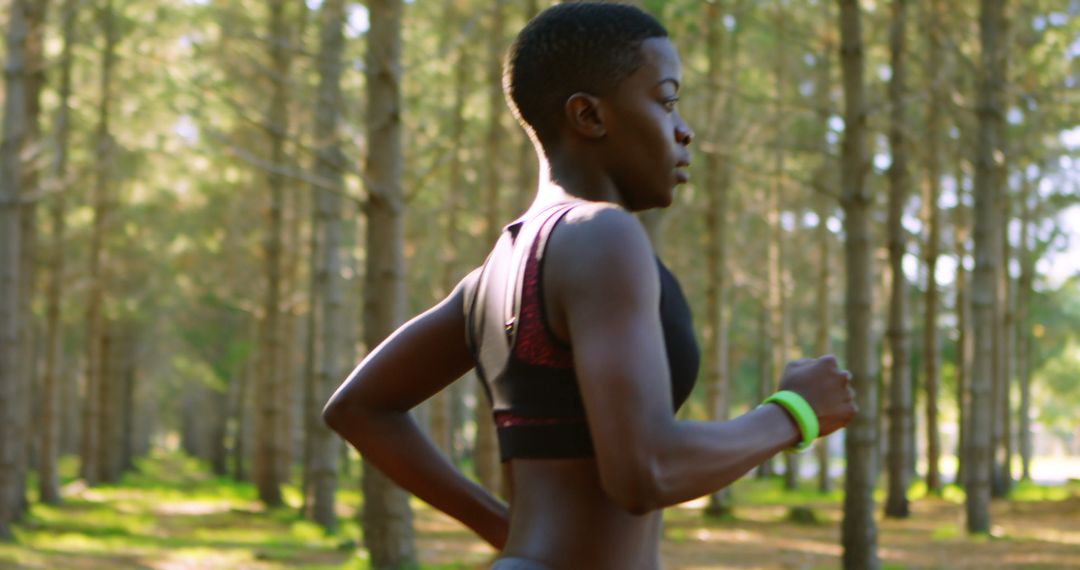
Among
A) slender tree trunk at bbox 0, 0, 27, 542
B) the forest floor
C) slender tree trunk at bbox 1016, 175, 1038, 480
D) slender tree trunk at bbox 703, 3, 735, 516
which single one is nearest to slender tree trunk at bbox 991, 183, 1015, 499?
the forest floor

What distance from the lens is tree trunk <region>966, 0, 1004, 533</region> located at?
1762 cm

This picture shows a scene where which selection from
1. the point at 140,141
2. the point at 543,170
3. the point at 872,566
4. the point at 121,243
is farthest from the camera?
the point at 121,243

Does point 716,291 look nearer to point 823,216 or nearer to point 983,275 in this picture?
point 823,216

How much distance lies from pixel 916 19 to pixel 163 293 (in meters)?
19.1

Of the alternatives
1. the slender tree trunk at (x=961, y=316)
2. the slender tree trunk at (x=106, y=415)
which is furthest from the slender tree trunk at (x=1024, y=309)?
the slender tree trunk at (x=106, y=415)

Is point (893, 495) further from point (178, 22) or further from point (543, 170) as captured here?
point (543, 170)

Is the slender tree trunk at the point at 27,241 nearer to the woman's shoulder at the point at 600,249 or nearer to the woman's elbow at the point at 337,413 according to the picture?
the woman's elbow at the point at 337,413

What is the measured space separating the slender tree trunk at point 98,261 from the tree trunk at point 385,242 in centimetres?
913

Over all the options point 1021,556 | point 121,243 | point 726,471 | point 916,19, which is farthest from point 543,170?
point 121,243

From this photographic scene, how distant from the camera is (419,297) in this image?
3406 centimetres

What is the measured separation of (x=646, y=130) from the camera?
7.61ft

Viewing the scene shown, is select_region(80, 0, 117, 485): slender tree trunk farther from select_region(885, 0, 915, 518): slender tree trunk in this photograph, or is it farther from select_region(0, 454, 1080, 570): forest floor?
select_region(885, 0, 915, 518): slender tree trunk

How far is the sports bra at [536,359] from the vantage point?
7.16 feet

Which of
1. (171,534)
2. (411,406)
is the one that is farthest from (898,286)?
(411,406)
